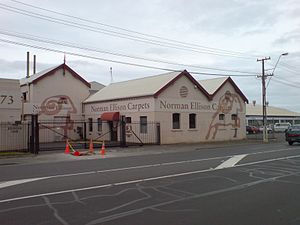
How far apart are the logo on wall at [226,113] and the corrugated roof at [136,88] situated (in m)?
6.57

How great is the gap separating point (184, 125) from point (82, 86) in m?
12.8

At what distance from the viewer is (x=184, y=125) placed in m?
31.5

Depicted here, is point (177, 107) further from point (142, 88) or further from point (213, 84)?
point (213, 84)

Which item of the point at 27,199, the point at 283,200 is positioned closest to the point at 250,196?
the point at 283,200

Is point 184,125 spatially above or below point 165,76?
below

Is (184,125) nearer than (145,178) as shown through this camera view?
No

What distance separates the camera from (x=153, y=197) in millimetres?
8141

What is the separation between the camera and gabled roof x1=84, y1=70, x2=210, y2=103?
3009 cm

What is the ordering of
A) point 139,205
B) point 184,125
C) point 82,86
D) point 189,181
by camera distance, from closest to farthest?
point 139,205
point 189,181
point 184,125
point 82,86

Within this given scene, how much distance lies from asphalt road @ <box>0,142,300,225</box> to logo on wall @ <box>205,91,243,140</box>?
71.4 feet

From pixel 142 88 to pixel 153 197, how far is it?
24.5m

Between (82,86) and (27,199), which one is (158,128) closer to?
(82,86)

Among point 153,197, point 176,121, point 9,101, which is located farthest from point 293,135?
point 153,197

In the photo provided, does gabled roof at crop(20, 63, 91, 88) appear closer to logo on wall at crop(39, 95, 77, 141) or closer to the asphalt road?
logo on wall at crop(39, 95, 77, 141)
